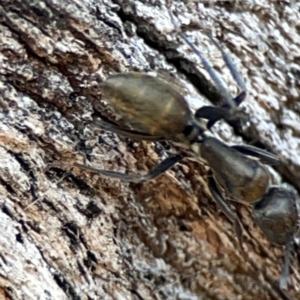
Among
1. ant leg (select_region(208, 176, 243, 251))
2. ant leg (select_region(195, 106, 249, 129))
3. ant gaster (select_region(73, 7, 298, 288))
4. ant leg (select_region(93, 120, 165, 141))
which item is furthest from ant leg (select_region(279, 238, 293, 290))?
ant leg (select_region(93, 120, 165, 141))

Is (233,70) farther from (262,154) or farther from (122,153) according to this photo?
(122,153)

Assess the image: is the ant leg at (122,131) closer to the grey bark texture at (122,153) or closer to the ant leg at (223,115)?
the grey bark texture at (122,153)

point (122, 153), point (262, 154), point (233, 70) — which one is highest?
point (233, 70)

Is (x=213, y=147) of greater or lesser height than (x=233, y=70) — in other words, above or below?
below

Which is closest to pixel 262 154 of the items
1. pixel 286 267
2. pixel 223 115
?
pixel 223 115

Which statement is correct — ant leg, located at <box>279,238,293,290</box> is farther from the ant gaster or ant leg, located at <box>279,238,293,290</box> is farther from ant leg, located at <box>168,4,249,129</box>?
ant leg, located at <box>168,4,249,129</box>

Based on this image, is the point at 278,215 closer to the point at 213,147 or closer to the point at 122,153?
the point at 213,147

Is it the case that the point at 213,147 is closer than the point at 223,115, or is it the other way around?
the point at 223,115
